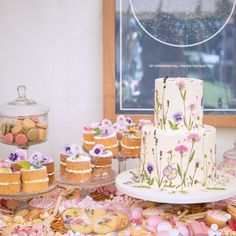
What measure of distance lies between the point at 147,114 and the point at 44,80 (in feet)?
1.37

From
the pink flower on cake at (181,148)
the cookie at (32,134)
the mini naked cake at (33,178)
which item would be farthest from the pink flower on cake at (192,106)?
the cookie at (32,134)

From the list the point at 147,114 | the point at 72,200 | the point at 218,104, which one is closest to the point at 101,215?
the point at 72,200

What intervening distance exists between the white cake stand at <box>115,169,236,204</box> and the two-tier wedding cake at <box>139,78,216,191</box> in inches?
1.1

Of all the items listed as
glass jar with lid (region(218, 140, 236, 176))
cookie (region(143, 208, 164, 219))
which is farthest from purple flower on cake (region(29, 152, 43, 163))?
glass jar with lid (region(218, 140, 236, 176))

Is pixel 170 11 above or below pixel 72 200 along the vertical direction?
above

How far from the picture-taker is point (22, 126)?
5.05 ft

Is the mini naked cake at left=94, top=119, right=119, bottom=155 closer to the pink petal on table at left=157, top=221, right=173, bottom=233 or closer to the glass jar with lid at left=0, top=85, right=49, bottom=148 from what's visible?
the glass jar with lid at left=0, top=85, right=49, bottom=148

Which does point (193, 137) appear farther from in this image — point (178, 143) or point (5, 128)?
point (5, 128)

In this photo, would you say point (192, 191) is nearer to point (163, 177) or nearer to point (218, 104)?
point (163, 177)

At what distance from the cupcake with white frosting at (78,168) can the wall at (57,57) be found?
452 millimetres

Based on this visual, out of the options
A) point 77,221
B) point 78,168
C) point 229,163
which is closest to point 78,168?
point 78,168

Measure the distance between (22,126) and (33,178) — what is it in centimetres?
28

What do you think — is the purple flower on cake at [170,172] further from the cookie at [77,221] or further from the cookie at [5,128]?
the cookie at [5,128]

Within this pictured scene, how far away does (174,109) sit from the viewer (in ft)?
4.18
